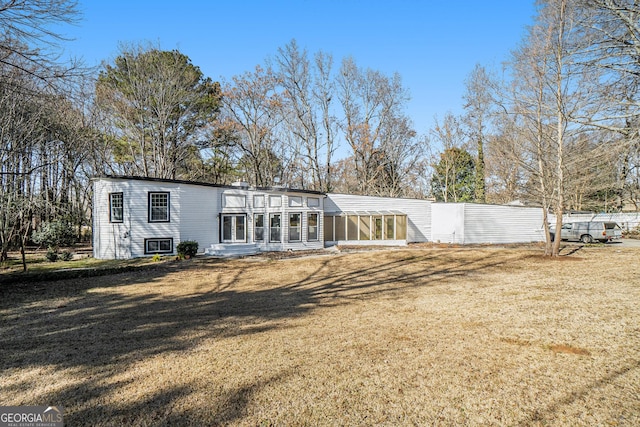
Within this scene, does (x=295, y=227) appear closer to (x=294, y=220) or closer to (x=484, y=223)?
(x=294, y=220)

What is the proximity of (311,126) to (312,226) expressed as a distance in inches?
574

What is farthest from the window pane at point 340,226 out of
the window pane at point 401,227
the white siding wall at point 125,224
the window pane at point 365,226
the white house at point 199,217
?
the white siding wall at point 125,224

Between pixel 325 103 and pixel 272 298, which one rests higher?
pixel 325 103

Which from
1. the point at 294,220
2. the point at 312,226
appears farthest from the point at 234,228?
Result: the point at 312,226

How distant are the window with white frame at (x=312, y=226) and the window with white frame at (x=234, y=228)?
3.64 meters

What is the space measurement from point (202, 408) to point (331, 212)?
700 inches

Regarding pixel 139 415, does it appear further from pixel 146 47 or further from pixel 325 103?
pixel 325 103

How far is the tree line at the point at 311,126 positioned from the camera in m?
7.79

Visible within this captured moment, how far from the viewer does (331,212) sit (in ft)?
68.1

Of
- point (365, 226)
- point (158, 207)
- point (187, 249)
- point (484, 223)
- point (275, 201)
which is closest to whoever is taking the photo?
point (187, 249)

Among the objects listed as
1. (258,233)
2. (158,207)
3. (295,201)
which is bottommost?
(258,233)

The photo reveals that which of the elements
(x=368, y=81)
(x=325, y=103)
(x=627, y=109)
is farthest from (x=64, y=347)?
(x=368, y=81)

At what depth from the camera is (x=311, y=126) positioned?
30781mm

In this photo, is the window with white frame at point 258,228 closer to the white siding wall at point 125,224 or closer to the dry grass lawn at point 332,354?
the white siding wall at point 125,224
